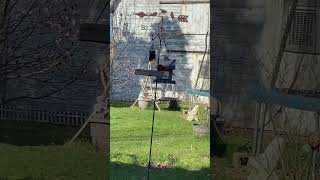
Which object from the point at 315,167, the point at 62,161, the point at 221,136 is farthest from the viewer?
the point at 62,161

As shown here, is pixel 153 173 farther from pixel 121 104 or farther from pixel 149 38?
pixel 149 38

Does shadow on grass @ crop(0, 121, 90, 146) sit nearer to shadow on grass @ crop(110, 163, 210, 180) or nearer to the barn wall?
shadow on grass @ crop(110, 163, 210, 180)

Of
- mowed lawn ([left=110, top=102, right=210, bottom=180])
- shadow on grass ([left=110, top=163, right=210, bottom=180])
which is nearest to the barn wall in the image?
mowed lawn ([left=110, top=102, right=210, bottom=180])

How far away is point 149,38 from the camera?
13.7 feet

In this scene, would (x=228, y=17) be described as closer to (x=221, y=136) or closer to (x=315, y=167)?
(x=221, y=136)

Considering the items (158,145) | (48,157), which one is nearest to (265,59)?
(158,145)

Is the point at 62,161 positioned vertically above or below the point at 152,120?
below

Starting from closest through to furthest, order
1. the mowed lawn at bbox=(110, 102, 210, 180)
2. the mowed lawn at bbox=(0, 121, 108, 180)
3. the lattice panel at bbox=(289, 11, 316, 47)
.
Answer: the lattice panel at bbox=(289, 11, 316, 47) → the mowed lawn at bbox=(110, 102, 210, 180) → the mowed lawn at bbox=(0, 121, 108, 180)

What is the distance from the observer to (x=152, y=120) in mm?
4219

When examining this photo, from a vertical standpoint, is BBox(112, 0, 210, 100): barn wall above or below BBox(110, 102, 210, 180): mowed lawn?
above

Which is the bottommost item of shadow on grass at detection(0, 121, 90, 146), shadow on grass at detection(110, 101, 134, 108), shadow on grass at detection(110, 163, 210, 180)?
shadow on grass at detection(110, 163, 210, 180)

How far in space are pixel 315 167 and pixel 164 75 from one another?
48.0 inches

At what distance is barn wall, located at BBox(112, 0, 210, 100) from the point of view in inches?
160

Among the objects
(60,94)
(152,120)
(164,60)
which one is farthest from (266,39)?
(60,94)
